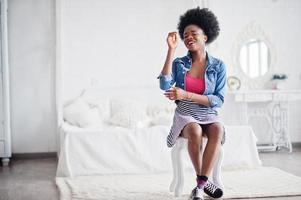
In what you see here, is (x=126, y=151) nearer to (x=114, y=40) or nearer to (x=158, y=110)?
(x=158, y=110)

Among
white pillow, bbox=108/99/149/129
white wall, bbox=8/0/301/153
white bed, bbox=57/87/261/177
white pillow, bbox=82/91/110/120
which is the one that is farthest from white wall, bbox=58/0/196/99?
white bed, bbox=57/87/261/177

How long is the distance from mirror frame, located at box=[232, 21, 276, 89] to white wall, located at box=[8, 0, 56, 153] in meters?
2.41

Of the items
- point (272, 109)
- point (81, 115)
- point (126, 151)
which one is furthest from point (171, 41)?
point (272, 109)

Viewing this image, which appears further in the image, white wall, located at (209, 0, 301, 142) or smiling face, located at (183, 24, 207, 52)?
white wall, located at (209, 0, 301, 142)

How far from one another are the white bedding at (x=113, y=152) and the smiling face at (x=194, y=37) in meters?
1.46

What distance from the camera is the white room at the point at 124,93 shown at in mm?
4348

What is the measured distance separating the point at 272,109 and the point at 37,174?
10.8 ft

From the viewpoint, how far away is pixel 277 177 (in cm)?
404

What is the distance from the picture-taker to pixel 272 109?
629 centimetres

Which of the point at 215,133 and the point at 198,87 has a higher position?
the point at 198,87

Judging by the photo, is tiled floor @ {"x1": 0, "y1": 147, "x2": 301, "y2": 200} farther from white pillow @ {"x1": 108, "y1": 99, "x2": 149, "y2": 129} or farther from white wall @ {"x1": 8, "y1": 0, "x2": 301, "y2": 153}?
white pillow @ {"x1": 108, "y1": 99, "x2": 149, "y2": 129}

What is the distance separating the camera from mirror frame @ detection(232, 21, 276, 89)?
6281 mm

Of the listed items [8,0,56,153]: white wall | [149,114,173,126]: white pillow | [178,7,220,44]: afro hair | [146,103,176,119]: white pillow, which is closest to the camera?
[178,7,220,44]: afro hair

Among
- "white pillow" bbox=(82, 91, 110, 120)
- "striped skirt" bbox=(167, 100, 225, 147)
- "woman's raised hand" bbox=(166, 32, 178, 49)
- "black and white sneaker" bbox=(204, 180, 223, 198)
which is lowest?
"black and white sneaker" bbox=(204, 180, 223, 198)
